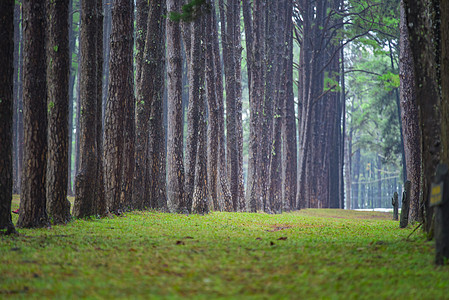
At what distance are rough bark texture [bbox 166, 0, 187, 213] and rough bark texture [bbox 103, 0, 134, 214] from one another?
80.3 inches

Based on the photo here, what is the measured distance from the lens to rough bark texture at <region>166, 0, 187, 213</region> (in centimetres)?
1476

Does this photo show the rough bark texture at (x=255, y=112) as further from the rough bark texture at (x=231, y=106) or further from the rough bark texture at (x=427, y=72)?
the rough bark texture at (x=427, y=72)

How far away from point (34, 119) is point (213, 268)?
4.82 m

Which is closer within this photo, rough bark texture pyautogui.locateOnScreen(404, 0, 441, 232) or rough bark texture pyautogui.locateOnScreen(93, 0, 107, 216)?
rough bark texture pyautogui.locateOnScreen(404, 0, 441, 232)

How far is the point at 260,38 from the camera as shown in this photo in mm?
21344

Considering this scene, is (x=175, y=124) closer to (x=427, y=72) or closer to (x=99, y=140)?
(x=99, y=140)

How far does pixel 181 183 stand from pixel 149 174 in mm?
961

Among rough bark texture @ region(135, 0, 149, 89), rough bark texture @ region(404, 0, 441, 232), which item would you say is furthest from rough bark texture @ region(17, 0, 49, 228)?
rough bark texture @ region(135, 0, 149, 89)

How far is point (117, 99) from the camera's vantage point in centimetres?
1283

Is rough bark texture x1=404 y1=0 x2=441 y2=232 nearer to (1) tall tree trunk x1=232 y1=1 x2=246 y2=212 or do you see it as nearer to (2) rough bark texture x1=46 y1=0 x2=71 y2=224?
(2) rough bark texture x1=46 y1=0 x2=71 y2=224

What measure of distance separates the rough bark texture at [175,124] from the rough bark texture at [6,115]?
7.31 metres

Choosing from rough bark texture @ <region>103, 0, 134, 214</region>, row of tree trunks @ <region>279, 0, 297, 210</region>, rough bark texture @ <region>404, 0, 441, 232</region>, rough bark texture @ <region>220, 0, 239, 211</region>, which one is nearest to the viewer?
rough bark texture @ <region>404, 0, 441, 232</region>

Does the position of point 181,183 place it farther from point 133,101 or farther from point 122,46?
point 122,46

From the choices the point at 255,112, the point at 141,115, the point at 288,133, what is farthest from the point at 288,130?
the point at 141,115
